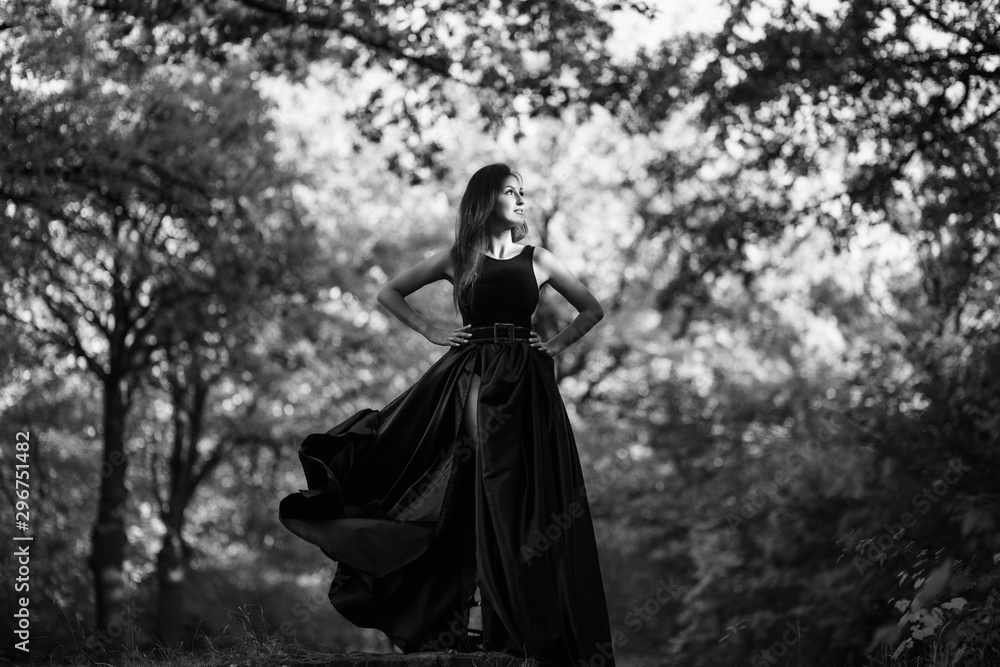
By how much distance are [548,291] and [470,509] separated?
16.6 m

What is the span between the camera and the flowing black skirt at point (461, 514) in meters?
4.57

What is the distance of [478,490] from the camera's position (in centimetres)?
473

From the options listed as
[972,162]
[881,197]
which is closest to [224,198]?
[881,197]

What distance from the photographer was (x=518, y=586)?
4.47m

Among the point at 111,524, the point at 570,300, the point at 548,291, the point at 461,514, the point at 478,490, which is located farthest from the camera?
the point at 548,291

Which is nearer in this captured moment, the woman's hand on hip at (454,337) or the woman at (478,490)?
the woman at (478,490)

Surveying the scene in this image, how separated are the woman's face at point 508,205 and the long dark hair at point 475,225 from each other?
0.02 meters

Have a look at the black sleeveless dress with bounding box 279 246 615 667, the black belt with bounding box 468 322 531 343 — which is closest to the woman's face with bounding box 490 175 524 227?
the black sleeveless dress with bounding box 279 246 615 667

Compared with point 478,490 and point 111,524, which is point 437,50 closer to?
point 478,490

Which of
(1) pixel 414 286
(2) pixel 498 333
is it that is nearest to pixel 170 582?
(1) pixel 414 286

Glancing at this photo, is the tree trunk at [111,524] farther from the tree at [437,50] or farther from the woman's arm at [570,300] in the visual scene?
the woman's arm at [570,300]

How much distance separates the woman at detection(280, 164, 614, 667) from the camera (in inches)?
180

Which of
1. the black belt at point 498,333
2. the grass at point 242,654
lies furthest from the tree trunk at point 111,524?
the black belt at point 498,333

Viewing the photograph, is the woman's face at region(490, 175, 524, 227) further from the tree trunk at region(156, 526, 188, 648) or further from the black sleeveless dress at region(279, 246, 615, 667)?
the tree trunk at region(156, 526, 188, 648)
